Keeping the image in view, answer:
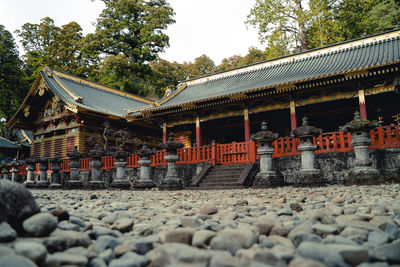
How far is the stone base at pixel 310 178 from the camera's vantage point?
7797mm

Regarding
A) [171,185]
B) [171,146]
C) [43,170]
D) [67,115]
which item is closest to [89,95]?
[67,115]

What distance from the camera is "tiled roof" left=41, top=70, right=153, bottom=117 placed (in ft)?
56.3

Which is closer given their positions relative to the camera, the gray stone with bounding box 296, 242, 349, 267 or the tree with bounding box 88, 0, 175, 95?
the gray stone with bounding box 296, 242, 349, 267

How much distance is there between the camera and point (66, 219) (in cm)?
246

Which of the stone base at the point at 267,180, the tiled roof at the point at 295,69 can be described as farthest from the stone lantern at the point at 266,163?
the tiled roof at the point at 295,69

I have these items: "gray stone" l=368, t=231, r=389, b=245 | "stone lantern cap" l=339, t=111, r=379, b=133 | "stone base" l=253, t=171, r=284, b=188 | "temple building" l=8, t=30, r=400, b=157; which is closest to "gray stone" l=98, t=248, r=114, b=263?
"gray stone" l=368, t=231, r=389, b=245

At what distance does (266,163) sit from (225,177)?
187 centimetres

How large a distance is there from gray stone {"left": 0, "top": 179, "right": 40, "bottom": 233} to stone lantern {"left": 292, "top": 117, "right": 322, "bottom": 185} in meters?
7.27

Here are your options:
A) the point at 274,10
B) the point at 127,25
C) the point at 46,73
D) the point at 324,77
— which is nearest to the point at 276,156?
the point at 324,77

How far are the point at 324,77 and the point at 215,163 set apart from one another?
5.43m

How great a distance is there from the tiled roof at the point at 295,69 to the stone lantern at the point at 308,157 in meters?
3.55

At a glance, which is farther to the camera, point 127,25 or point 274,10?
point 127,25

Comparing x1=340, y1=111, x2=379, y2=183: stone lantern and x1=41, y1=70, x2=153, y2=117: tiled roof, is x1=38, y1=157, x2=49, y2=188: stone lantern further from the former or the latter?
x1=340, y1=111, x2=379, y2=183: stone lantern

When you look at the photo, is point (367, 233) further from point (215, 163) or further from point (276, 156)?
point (215, 163)
